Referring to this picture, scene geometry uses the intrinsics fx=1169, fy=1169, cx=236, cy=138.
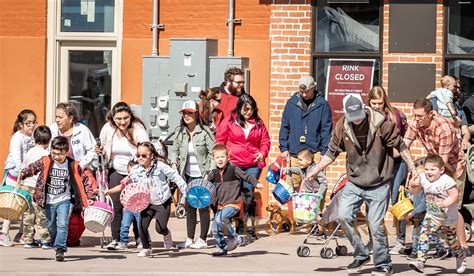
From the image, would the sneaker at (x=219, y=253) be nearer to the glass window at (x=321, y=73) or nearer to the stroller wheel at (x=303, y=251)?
the stroller wheel at (x=303, y=251)

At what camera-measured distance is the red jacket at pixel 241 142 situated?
14820mm

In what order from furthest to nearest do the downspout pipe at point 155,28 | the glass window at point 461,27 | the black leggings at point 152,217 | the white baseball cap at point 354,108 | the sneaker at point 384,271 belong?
the downspout pipe at point 155,28 → the glass window at point 461,27 → the black leggings at point 152,217 → the sneaker at point 384,271 → the white baseball cap at point 354,108

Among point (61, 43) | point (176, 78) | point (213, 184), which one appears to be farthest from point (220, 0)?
point (213, 184)

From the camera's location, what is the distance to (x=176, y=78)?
17.0 m

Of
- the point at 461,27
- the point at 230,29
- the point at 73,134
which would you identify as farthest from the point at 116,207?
the point at 461,27

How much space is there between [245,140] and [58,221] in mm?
2926

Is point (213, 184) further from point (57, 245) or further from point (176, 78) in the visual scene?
point (176, 78)

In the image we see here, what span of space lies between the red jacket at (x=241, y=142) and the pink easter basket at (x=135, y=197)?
5.98 ft

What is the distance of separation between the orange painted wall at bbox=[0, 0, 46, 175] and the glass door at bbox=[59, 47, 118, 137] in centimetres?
37

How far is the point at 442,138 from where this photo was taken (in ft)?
42.6

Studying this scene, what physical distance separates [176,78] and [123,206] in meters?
3.80

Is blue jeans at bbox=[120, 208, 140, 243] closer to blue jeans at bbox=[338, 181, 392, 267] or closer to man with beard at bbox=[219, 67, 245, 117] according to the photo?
man with beard at bbox=[219, 67, 245, 117]

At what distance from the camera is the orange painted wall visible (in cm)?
1789

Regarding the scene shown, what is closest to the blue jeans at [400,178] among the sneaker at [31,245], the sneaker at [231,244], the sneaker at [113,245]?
the sneaker at [231,244]
